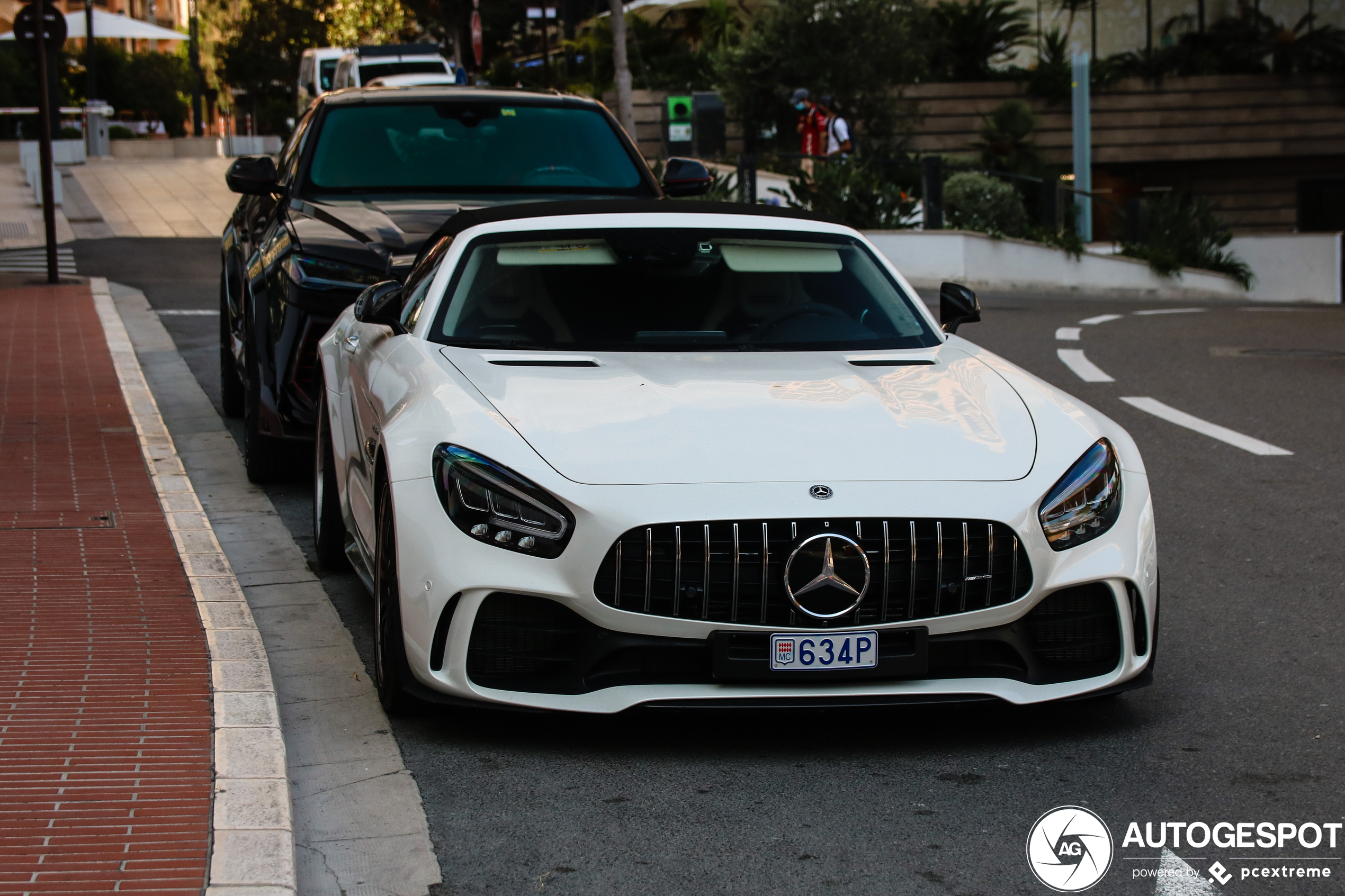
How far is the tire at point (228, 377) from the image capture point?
31.4 feet

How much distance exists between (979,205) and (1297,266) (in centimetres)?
823

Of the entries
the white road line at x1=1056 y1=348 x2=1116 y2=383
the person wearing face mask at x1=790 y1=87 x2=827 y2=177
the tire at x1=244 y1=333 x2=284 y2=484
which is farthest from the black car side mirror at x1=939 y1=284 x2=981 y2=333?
the person wearing face mask at x1=790 y1=87 x2=827 y2=177

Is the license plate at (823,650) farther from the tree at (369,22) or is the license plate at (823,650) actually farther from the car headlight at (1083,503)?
the tree at (369,22)

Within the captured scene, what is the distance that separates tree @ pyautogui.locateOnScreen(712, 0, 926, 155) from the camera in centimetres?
3139

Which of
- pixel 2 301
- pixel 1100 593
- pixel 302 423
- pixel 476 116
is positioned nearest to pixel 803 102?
pixel 2 301

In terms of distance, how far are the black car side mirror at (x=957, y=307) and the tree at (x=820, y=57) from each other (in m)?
25.2

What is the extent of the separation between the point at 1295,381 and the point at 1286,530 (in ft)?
17.8

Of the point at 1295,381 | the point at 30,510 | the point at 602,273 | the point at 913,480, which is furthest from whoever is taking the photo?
the point at 1295,381

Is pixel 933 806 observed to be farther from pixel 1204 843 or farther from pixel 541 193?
pixel 541 193

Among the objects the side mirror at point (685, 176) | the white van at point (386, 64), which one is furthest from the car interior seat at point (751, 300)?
the white van at point (386, 64)

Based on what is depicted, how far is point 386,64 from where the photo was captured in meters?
33.6

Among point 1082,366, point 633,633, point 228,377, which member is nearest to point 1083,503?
point 633,633

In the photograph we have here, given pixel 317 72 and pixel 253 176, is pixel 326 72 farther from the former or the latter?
pixel 253 176

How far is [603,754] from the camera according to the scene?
4344 millimetres
